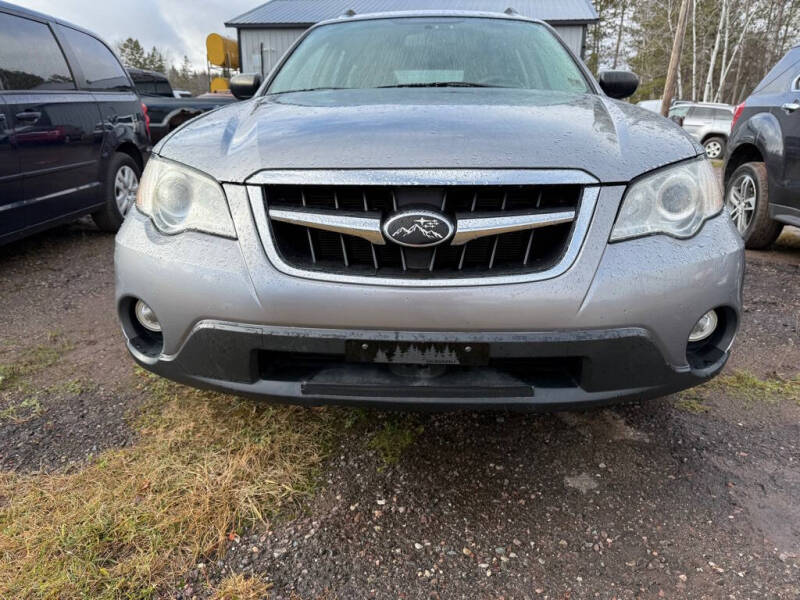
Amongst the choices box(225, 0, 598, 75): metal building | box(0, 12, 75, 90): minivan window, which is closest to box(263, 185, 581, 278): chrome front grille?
box(0, 12, 75, 90): minivan window

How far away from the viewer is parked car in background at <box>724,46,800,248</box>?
402 cm

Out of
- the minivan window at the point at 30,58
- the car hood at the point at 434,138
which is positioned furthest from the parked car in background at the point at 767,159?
the minivan window at the point at 30,58

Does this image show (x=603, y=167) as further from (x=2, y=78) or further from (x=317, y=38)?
(x=2, y=78)

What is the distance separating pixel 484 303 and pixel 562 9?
907 inches

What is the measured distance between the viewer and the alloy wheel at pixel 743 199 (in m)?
4.53

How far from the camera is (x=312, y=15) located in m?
22.2

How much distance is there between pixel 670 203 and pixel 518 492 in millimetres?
952

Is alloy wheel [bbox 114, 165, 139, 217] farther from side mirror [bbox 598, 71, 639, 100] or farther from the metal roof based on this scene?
the metal roof

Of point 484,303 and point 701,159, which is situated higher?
point 701,159

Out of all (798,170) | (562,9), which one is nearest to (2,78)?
(798,170)

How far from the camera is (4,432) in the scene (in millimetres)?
2037

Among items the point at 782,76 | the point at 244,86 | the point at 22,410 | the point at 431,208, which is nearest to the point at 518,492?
the point at 431,208

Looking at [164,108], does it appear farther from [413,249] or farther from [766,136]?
[413,249]

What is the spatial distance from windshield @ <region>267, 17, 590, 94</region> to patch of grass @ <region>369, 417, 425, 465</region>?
1443mm
